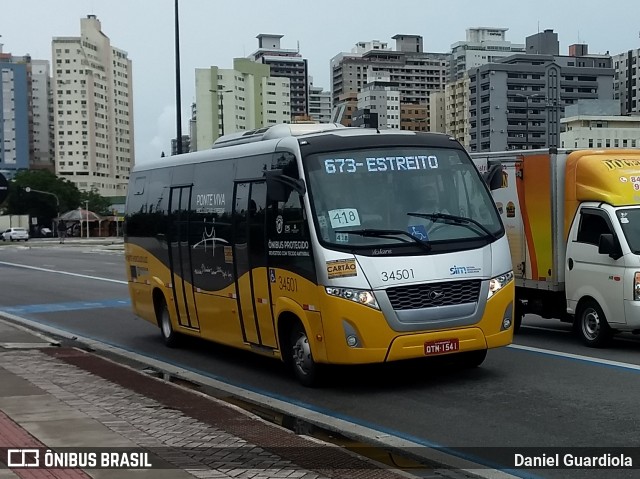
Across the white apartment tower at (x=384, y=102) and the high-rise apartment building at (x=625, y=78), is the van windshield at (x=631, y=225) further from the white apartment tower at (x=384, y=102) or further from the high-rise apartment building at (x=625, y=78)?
the high-rise apartment building at (x=625, y=78)

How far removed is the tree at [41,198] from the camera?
137250 millimetres

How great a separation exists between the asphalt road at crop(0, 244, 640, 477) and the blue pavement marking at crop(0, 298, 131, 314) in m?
5.30

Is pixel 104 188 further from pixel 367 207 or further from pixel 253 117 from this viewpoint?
pixel 367 207

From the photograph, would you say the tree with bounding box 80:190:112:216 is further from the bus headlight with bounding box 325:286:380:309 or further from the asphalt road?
the bus headlight with bounding box 325:286:380:309

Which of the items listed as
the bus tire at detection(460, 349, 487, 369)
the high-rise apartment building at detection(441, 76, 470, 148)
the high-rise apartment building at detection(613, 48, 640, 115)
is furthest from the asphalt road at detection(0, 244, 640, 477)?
the high-rise apartment building at detection(613, 48, 640, 115)

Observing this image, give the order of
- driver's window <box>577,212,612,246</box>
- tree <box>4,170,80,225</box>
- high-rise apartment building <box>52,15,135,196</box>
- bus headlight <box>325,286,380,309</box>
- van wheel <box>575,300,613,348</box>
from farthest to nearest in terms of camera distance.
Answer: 1. high-rise apartment building <box>52,15,135,196</box>
2. tree <box>4,170,80,225</box>
3. driver's window <box>577,212,612,246</box>
4. van wheel <box>575,300,613,348</box>
5. bus headlight <box>325,286,380,309</box>

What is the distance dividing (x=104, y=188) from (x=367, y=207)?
195m

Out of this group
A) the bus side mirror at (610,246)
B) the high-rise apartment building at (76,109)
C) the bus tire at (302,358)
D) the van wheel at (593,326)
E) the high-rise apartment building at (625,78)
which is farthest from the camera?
the high-rise apartment building at (76,109)

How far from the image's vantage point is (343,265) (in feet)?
31.6

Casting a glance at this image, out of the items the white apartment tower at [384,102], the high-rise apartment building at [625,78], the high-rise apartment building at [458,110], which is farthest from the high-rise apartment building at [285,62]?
the high-rise apartment building at [625,78]

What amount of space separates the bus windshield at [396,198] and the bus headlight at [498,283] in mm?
451

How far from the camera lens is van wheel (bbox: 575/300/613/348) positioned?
40.5 feet

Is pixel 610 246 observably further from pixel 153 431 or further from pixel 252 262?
pixel 153 431

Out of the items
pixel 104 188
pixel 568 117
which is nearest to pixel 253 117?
pixel 568 117
